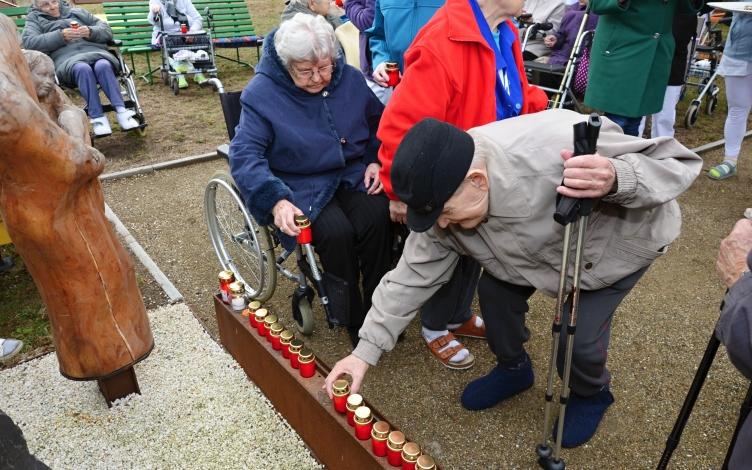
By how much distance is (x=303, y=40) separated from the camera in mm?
2619

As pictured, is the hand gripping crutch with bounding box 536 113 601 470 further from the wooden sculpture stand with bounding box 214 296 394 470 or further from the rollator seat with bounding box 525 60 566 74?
the rollator seat with bounding box 525 60 566 74

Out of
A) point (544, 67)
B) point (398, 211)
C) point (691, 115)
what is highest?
point (398, 211)

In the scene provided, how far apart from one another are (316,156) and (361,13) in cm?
186

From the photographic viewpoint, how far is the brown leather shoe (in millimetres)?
3055

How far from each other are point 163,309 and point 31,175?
1502 millimetres

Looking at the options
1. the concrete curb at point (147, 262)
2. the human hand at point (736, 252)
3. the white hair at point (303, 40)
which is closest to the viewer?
the human hand at point (736, 252)

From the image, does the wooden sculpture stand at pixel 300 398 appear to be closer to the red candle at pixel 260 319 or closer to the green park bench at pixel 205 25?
the red candle at pixel 260 319

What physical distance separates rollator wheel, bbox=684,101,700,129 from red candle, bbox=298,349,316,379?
5.57 metres

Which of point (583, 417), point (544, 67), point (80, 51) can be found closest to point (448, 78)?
point (583, 417)

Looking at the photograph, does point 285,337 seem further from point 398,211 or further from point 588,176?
point 588,176

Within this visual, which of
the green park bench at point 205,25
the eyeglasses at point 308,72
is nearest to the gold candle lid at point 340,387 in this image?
the eyeglasses at point 308,72

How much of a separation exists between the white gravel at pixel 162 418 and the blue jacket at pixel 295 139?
2.49 feet

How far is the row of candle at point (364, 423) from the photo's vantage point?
1.78 m

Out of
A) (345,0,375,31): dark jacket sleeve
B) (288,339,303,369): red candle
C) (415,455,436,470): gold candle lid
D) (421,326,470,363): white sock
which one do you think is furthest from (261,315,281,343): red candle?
(345,0,375,31): dark jacket sleeve
